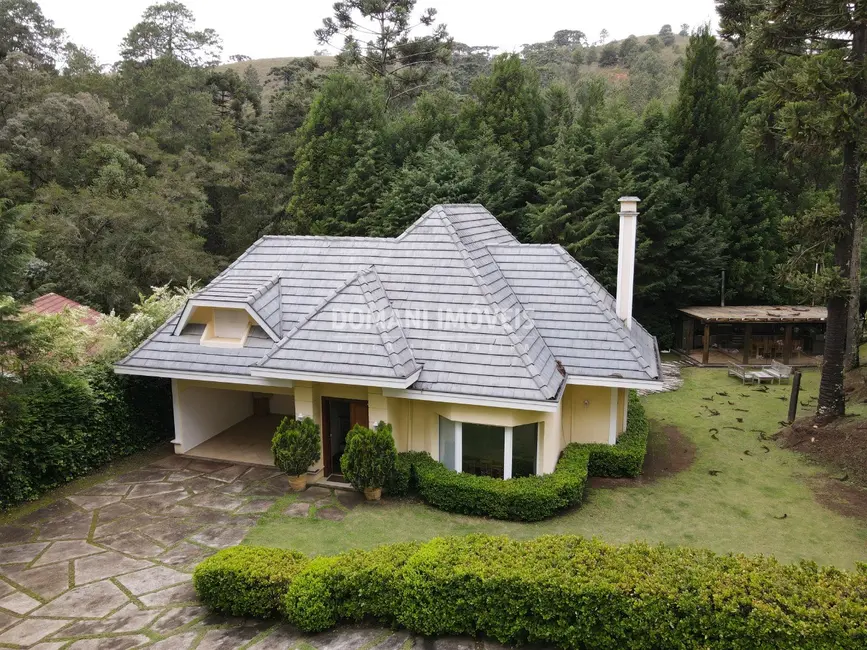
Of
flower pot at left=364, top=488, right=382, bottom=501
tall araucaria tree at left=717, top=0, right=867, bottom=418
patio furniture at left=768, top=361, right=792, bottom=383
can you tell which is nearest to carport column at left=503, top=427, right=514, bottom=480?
flower pot at left=364, top=488, right=382, bottom=501

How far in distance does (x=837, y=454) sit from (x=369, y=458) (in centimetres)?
1066

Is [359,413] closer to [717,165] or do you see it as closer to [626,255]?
[626,255]

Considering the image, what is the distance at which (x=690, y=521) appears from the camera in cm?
1162

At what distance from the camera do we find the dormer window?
14.2 metres

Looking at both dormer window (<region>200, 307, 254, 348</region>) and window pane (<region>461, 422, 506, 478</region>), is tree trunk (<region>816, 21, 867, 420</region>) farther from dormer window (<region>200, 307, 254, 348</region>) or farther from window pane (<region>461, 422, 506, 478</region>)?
dormer window (<region>200, 307, 254, 348</region>)

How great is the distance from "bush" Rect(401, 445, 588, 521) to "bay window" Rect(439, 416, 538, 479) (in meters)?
0.44

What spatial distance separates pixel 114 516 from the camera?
38.1 feet

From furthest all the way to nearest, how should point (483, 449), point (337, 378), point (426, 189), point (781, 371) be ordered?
point (426, 189)
point (781, 371)
point (483, 449)
point (337, 378)

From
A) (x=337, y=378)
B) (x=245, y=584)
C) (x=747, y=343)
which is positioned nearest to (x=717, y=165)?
(x=747, y=343)

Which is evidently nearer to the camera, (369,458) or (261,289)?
(369,458)

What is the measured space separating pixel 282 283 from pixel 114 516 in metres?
6.27

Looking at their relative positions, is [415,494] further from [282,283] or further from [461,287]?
[282,283]

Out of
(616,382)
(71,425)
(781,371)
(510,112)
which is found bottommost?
(781,371)

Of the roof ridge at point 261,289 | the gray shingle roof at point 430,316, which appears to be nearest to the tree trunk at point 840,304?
the gray shingle roof at point 430,316
